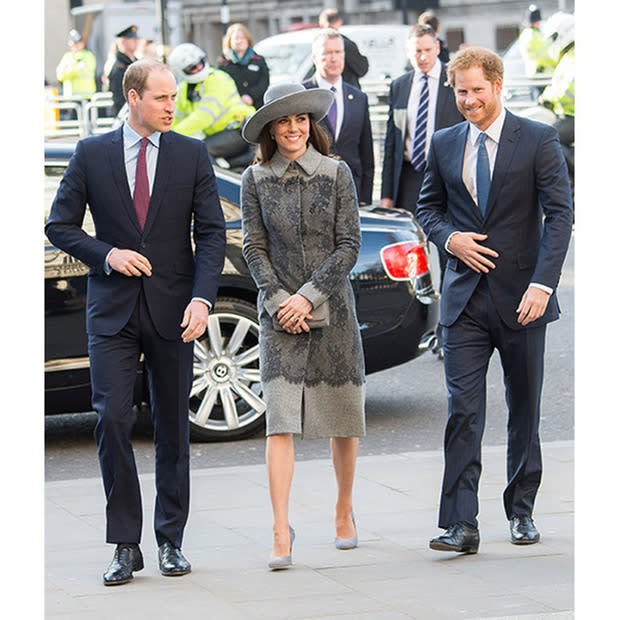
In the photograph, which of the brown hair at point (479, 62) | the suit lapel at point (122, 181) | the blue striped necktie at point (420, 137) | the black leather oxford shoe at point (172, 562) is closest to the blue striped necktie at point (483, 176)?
the brown hair at point (479, 62)

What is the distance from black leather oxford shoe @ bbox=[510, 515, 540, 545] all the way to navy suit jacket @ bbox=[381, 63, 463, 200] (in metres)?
4.30

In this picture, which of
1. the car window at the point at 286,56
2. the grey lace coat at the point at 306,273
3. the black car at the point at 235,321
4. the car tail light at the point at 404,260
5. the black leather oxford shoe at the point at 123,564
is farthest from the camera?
the car window at the point at 286,56

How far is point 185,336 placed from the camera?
5.36 metres

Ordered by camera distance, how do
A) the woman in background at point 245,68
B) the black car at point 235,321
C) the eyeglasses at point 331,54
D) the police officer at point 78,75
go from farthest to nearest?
the police officer at point 78,75 → the woman in background at point 245,68 → the eyeglasses at point 331,54 → the black car at point 235,321

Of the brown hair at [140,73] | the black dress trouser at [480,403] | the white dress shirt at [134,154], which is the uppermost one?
the brown hair at [140,73]

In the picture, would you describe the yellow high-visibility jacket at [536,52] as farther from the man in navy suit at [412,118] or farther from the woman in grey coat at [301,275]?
the woman in grey coat at [301,275]

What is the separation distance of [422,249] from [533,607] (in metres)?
3.78

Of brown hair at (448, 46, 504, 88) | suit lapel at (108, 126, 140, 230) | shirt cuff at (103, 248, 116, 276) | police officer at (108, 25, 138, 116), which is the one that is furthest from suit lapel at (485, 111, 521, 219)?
police officer at (108, 25, 138, 116)

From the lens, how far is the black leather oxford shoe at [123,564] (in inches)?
209

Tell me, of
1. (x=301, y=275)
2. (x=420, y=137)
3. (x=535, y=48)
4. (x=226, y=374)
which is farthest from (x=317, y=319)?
(x=535, y=48)

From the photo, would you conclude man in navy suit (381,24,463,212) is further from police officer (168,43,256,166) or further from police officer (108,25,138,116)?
police officer (108,25,138,116)

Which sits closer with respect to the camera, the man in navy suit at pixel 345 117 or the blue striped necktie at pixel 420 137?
the blue striped necktie at pixel 420 137

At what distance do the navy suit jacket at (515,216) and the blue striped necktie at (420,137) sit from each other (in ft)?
12.5
